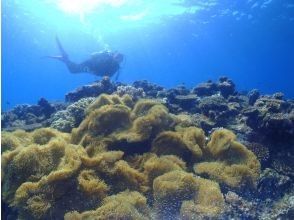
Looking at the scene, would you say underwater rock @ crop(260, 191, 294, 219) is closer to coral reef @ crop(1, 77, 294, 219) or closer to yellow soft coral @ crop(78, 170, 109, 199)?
coral reef @ crop(1, 77, 294, 219)

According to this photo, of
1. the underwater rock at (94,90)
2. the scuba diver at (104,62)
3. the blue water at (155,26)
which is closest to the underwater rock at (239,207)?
the underwater rock at (94,90)

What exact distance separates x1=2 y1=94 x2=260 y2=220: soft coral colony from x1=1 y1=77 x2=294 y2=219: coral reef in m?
0.01

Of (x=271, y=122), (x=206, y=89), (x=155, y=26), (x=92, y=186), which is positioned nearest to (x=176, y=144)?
(x=92, y=186)

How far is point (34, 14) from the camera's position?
133 ft

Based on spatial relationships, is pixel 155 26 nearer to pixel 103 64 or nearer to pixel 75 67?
pixel 75 67

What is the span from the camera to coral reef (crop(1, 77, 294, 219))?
187 inches

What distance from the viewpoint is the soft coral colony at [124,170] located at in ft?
15.5

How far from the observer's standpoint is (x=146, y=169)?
560cm

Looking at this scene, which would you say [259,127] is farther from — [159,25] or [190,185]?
[159,25]

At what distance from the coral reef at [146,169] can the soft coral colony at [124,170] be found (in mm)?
14

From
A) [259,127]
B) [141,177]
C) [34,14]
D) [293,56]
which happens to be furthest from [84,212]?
[293,56]

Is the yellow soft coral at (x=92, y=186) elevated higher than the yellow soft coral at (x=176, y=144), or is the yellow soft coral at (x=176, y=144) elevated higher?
the yellow soft coral at (x=176, y=144)

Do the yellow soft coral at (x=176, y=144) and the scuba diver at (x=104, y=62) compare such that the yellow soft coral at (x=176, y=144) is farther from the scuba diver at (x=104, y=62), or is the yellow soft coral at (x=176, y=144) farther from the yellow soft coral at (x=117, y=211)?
the scuba diver at (x=104, y=62)

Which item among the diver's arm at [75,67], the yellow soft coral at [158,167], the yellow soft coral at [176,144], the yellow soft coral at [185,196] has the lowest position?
the yellow soft coral at [185,196]
